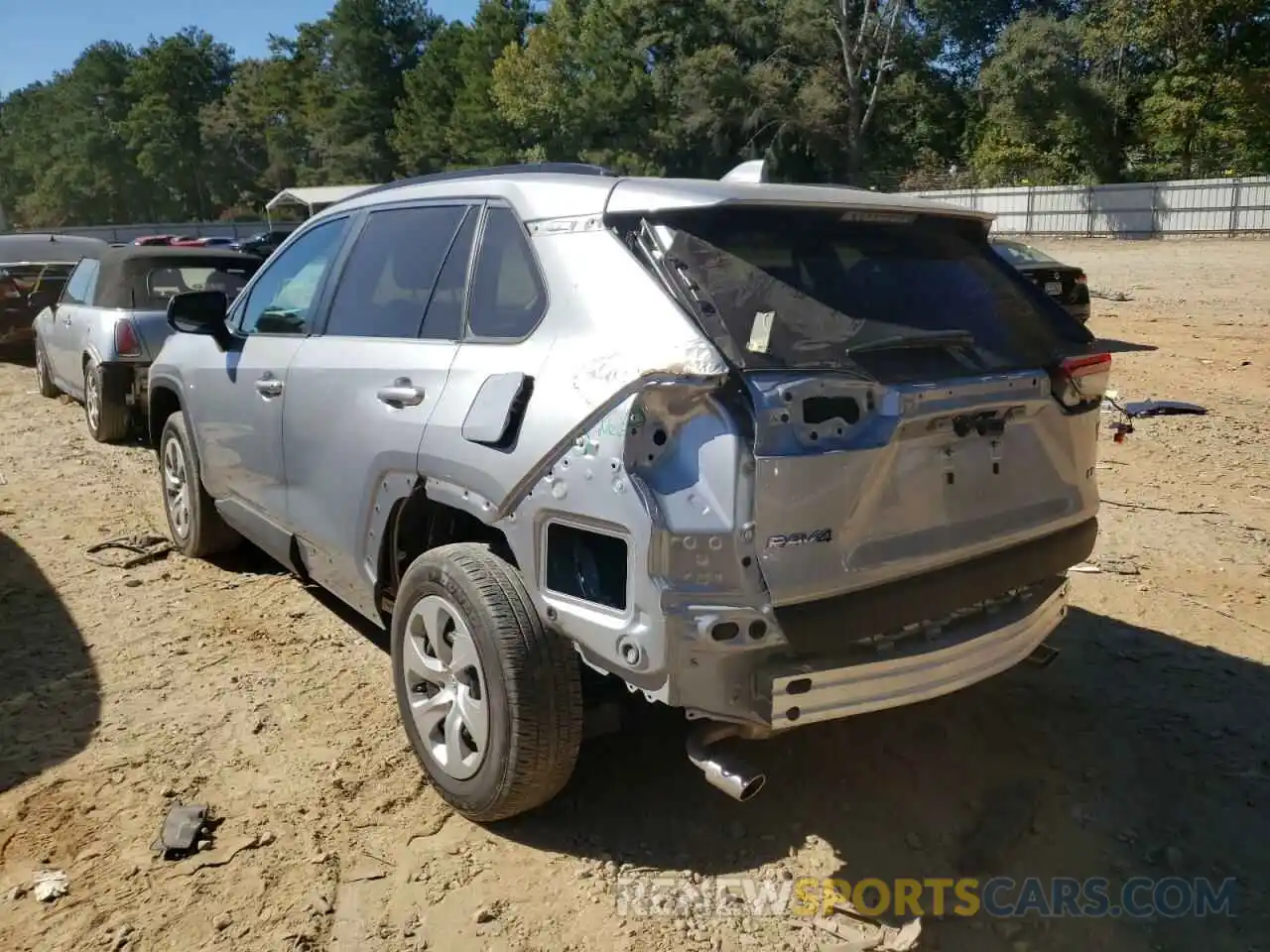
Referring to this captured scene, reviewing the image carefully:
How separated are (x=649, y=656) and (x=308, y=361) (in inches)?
83.2

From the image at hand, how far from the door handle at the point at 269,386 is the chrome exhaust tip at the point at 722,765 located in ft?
7.62

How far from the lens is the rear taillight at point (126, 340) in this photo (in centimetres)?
812

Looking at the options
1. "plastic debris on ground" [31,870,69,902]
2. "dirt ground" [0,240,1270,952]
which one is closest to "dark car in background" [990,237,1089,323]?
"dirt ground" [0,240,1270,952]

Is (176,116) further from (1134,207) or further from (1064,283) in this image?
(1064,283)

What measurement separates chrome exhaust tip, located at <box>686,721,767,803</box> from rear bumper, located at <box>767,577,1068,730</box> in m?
0.16

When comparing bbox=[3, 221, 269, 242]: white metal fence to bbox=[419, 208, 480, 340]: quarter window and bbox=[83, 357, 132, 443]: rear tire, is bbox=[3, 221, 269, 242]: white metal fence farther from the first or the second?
bbox=[419, 208, 480, 340]: quarter window

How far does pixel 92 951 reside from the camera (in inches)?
105

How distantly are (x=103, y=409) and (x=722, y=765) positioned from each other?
→ 24.0 feet

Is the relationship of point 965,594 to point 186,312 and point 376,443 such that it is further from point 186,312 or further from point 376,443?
point 186,312

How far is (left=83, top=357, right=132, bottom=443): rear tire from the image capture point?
26.9 ft

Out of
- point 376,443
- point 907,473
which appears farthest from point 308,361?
point 907,473

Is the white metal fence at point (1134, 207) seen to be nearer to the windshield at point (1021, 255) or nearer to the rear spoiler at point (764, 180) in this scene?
the windshield at point (1021, 255)

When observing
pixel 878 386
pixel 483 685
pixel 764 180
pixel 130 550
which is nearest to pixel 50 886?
pixel 483 685

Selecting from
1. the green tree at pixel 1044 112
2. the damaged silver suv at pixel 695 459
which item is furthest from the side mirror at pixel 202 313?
the green tree at pixel 1044 112
